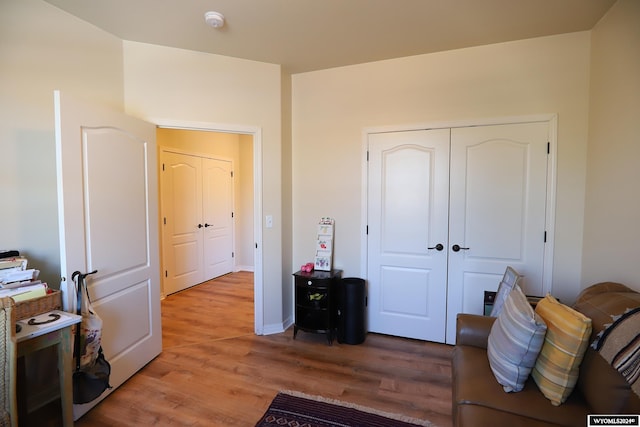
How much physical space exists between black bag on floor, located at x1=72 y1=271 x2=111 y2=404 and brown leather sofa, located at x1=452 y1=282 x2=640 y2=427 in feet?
6.88

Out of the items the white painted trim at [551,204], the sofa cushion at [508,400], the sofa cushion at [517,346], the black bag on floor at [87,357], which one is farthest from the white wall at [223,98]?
the white painted trim at [551,204]

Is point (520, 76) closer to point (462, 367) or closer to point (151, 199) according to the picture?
point (462, 367)

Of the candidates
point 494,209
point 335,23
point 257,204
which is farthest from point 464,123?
point 257,204

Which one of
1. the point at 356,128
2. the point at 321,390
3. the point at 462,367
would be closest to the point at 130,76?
the point at 356,128

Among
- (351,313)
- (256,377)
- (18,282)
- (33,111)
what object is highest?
(33,111)

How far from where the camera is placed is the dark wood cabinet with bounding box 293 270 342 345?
9.66 ft

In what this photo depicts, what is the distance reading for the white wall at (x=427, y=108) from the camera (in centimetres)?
250

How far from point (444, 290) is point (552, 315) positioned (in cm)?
142

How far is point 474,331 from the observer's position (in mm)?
1942

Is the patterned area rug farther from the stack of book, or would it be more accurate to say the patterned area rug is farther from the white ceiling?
the white ceiling

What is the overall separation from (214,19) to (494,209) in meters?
2.82

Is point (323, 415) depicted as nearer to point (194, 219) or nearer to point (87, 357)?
point (87, 357)

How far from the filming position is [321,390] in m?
2.23

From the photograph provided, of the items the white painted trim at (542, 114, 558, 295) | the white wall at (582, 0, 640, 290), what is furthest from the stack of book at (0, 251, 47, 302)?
the white painted trim at (542, 114, 558, 295)
